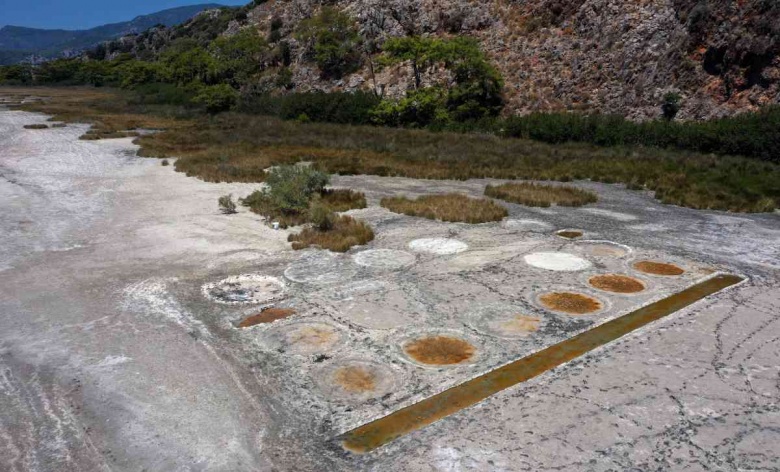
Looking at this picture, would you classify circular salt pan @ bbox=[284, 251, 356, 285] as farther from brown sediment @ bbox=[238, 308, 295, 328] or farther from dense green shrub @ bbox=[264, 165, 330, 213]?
dense green shrub @ bbox=[264, 165, 330, 213]

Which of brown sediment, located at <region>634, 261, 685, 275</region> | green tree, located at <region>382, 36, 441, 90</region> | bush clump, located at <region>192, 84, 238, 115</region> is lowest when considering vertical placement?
brown sediment, located at <region>634, 261, 685, 275</region>

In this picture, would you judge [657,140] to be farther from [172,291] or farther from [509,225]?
[172,291]

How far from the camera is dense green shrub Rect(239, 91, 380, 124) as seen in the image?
142 feet

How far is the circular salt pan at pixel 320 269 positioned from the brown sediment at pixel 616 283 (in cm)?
408

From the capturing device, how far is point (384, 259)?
11.0m

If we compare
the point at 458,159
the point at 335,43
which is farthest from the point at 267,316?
the point at 335,43

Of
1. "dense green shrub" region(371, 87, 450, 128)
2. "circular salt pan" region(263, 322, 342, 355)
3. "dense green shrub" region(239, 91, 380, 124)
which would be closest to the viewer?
"circular salt pan" region(263, 322, 342, 355)

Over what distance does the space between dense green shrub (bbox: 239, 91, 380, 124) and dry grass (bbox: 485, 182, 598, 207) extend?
2566cm

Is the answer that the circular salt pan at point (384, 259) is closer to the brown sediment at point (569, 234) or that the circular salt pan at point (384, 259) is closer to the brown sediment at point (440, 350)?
the brown sediment at point (440, 350)

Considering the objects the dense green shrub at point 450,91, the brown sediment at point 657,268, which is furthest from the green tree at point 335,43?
the brown sediment at point 657,268

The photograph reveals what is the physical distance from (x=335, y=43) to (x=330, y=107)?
1308 cm

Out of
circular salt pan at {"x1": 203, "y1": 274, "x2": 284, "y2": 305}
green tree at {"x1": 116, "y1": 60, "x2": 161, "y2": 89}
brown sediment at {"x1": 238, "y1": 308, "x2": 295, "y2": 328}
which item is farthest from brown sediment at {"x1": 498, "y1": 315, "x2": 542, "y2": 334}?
green tree at {"x1": 116, "y1": 60, "x2": 161, "y2": 89}

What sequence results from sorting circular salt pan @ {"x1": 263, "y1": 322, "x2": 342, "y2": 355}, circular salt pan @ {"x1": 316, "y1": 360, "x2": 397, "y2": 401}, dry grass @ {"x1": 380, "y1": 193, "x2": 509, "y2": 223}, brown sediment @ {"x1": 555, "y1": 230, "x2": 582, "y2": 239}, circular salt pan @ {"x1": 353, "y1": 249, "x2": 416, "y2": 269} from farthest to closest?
dry grass @ {"x1": 380, "y1": 193, "x2": 509, "y2": 223} → brown sediment @ {"x1": 555, "y1": 230, "x2": 582, "y2": 239} → circular salt pan @ {"x1": 353, "y1": 249, "x2": 416, "y2": 269} → circular salt pan @ {"x1": 263, "y1": 322, "x2": 342, "y2": 355} → circular salt pan @ {"x1": 316, "y1": 360, "x2": 397, "y2": 401}

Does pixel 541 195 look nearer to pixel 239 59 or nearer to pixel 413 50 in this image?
pixel 413 50
